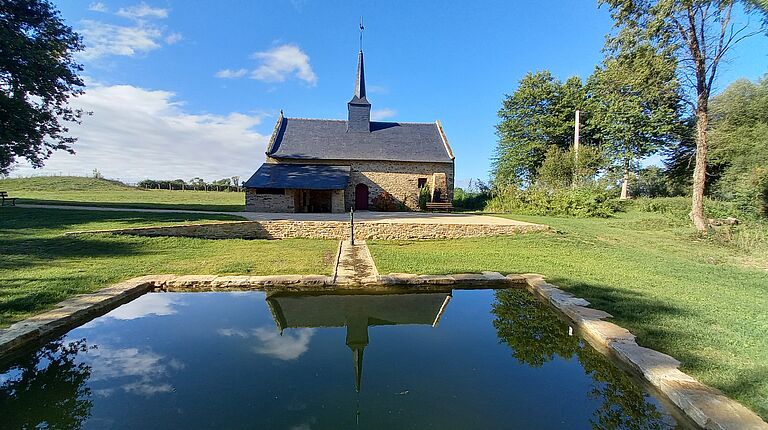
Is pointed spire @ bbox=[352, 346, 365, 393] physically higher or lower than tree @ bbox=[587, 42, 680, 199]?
lower

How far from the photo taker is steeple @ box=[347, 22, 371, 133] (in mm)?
21109

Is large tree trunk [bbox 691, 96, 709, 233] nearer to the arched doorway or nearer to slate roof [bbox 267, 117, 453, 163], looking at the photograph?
slate roof [bbox 267, 117, 453, 163]

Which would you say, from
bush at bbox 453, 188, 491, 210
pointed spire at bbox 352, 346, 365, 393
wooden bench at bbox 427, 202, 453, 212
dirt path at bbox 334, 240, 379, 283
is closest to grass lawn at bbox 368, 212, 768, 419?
dirt path at bbox 334, 240, 379, 283

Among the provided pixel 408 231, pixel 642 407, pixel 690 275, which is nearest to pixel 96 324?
pixel 642 407

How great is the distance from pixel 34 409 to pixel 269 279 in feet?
10.1

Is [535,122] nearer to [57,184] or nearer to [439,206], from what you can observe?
[439,206]

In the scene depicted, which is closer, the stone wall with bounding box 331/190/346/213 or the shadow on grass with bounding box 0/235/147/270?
the shadow on grass with bounding box 0/235/147/270

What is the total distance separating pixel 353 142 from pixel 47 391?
18796 millimetres

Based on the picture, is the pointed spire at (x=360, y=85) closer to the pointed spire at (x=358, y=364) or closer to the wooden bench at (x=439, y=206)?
the wooden bench at (x=439, y=206)

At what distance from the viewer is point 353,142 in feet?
67.4

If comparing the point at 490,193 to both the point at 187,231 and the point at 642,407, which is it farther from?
the point at 642,407

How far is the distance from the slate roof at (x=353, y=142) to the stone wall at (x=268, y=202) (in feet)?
11.8

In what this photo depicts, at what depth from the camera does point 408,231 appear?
36.6 feet

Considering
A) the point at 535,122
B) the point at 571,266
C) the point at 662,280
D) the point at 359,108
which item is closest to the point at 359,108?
the point at 359,108
